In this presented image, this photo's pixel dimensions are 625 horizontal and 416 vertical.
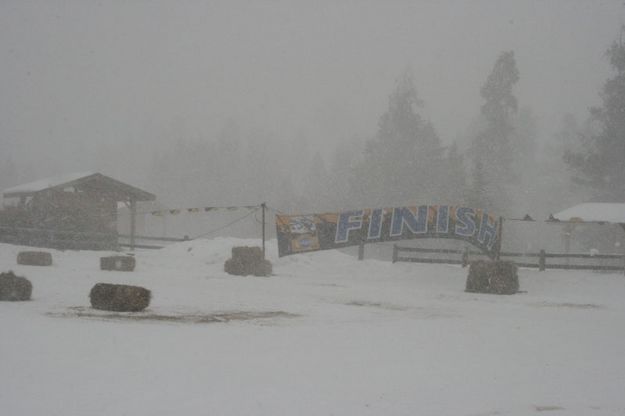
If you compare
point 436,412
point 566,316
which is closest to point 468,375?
point 436,412

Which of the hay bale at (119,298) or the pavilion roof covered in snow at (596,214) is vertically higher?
the pavilion roof covered in snow at (596,214)

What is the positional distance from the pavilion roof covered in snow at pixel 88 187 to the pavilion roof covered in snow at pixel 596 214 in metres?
23.3

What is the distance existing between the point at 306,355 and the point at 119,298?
5.06 m

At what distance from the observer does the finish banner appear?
76.5ft

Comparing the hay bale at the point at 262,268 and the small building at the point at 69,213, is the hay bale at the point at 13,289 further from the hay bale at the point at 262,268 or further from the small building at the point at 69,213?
the small building at the point at 69,213

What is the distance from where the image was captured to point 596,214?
2738 centimetres

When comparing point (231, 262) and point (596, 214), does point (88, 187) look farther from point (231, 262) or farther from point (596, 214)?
point (596, 214)

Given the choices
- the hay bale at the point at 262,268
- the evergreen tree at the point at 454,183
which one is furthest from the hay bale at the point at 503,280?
the evergreen tree at the point at 454,183

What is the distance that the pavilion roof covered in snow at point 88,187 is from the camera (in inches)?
1201

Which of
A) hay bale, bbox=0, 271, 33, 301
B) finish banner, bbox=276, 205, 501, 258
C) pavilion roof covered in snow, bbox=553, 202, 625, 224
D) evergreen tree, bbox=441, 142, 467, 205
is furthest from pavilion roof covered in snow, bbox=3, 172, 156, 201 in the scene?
evergreen tree, bbox=441, 142, 467, 205

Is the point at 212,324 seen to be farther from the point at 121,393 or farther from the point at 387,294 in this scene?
the point at 387,294

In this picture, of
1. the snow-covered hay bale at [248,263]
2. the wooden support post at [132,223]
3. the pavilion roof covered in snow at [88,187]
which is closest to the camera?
the snow-covered hay bale at [248,263]

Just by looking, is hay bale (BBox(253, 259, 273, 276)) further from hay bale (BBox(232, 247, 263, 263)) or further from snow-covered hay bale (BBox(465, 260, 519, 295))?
snow-covered hay bale (BBox(465, 260, 519, 295))

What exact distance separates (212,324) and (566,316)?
8406 millimetres
